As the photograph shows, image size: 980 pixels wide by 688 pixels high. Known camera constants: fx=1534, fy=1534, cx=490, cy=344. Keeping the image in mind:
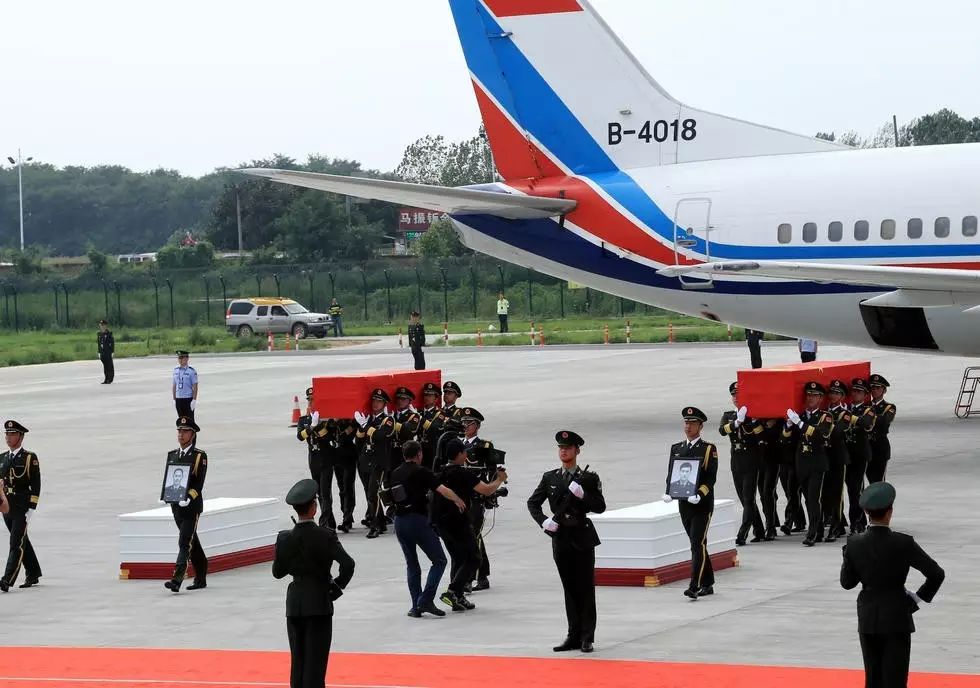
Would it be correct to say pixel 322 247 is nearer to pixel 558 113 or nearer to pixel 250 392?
pixel 250 392

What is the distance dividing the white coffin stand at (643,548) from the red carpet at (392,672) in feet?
9.21

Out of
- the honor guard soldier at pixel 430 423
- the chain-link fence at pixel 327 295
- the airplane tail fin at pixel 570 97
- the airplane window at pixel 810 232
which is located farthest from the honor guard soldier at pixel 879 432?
the chain-link fence at pixel 327 295

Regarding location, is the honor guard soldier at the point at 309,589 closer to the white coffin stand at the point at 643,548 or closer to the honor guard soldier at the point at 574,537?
the honor guard soldier at the point at 574,537

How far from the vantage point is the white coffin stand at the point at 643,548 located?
1451 centimetres

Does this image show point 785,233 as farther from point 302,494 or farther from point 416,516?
point 302,494

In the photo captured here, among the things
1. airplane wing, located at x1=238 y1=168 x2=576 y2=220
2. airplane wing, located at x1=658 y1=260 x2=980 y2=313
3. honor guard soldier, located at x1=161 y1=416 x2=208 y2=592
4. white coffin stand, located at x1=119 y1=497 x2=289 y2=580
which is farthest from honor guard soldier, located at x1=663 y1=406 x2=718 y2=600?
airplane wing, located at x1=238 y1=168 x2=576 y2=220

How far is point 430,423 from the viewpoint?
18109 mm

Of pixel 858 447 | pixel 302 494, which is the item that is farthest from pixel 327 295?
pixel 302 494

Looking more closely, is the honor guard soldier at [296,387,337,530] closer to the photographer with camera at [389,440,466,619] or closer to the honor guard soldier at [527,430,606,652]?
the photographer with camera at [389,440,466,619]

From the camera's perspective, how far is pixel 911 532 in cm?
1670

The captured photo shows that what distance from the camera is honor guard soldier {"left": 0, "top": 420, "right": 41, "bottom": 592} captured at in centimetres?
1561

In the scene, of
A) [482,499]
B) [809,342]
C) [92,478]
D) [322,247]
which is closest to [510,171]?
[809,342]

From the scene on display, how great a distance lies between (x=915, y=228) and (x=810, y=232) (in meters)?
1.74

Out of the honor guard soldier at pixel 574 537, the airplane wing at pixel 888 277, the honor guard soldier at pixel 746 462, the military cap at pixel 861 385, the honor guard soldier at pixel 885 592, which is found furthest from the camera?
the airplane wing at pixel 888 277
